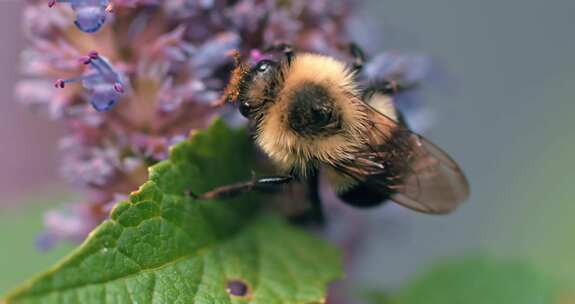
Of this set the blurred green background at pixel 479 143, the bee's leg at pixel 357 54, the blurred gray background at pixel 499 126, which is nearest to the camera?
the bee's leg at pixel 357 54

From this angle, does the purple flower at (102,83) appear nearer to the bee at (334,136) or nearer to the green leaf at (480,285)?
the bee at (334,136)

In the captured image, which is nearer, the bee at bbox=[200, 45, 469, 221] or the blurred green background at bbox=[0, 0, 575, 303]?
the bee at bbox=[200, 45, 469, 221]

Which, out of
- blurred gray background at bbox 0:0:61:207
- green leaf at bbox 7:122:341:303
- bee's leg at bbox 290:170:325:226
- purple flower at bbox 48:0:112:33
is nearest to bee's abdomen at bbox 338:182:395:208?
bee's leg at bbox 290:170:325:226

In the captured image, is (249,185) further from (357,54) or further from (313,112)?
(357,54)

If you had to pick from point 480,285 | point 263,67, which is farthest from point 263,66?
point 480,285

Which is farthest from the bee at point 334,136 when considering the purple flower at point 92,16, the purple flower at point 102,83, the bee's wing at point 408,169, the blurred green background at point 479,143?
the blurred green background at point 479,143

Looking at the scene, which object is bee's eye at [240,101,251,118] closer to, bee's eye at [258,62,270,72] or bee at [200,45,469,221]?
bee at [200,45,469,221]

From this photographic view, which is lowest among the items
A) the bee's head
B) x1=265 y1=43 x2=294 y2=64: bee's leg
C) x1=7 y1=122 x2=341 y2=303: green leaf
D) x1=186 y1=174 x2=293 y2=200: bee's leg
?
x1=7 y1=122 x2=341 y2=303: green leaf

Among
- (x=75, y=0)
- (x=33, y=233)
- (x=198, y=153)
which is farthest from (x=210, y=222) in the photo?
(x=33, y=233)
